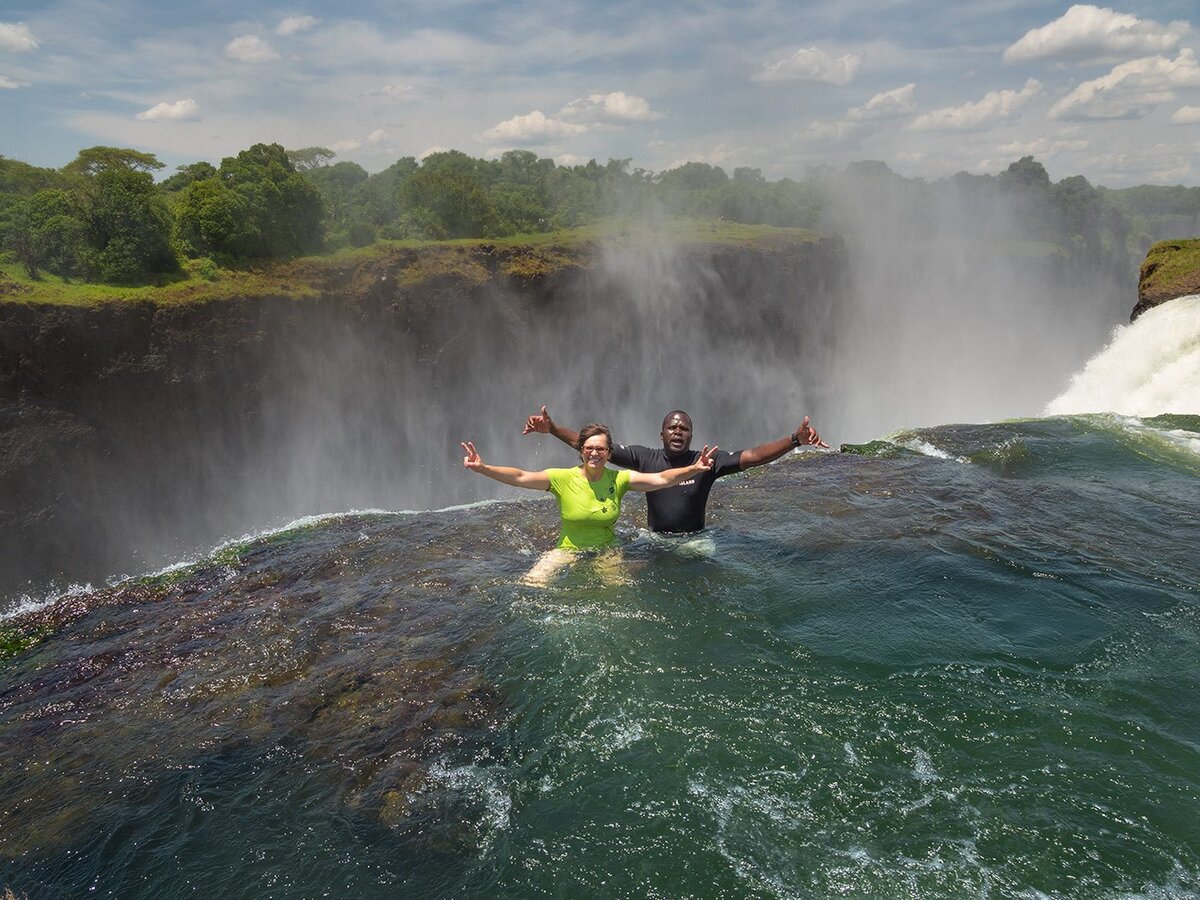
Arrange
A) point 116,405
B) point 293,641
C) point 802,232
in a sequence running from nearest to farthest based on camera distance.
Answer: point 293,641 < point 116,405 < point 802,232

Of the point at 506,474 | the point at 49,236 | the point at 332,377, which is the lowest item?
the point at 332,377

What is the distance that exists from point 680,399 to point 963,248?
4106 cm

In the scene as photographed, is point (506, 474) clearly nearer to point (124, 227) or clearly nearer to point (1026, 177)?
point (124, 227)

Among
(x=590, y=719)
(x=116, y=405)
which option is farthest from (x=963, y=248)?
(x=590, y=719)

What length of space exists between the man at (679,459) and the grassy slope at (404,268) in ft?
70.2

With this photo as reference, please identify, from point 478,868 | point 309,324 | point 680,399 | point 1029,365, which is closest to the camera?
point 478,868

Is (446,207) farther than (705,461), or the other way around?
(446,207)

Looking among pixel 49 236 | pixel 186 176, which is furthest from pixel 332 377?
pixel 186 176

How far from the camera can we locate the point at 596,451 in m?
7.16

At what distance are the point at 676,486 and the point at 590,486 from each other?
117cm

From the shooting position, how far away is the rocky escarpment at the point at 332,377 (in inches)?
834

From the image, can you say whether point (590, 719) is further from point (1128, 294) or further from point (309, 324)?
point (1128, 294)

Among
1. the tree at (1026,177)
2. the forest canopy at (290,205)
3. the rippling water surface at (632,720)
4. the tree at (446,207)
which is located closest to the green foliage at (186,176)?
the forest canopy at (290,205)

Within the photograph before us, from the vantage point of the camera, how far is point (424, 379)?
101 ft
